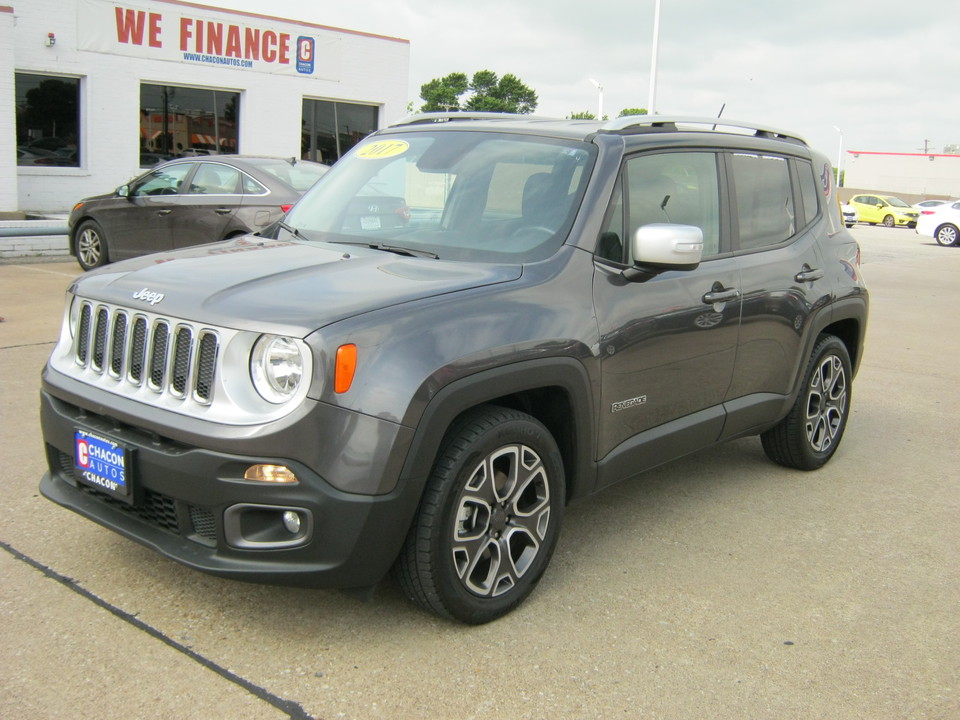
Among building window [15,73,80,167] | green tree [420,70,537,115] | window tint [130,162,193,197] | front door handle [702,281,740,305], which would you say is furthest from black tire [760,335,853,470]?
green tree [420,70,537,115]

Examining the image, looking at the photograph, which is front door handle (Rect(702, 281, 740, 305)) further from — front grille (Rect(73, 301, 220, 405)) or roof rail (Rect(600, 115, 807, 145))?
front grille (Rect(73, 301, 220, 405))

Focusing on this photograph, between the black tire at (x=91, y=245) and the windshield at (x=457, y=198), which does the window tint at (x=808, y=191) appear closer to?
the windshield at (x=457, y=198)

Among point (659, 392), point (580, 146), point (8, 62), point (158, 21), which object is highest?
point (158, 21)

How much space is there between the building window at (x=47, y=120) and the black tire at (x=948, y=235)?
81.0ft

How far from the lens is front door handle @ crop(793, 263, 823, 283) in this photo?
4.94m

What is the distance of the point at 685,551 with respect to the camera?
13.9 feet

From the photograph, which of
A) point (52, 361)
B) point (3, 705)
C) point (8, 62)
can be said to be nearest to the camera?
point (3, 705)

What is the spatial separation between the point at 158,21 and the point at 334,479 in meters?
18.8

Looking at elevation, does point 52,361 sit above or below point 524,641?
above

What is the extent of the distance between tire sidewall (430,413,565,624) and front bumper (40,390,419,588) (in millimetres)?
148

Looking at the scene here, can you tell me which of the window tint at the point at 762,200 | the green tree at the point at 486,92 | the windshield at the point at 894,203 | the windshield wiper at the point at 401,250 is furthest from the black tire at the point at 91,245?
the green tree at the point at 486,92

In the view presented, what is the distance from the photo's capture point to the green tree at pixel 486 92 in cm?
7150

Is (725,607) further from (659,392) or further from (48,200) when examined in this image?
(48,200)

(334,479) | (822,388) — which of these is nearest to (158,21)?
(822,388)
